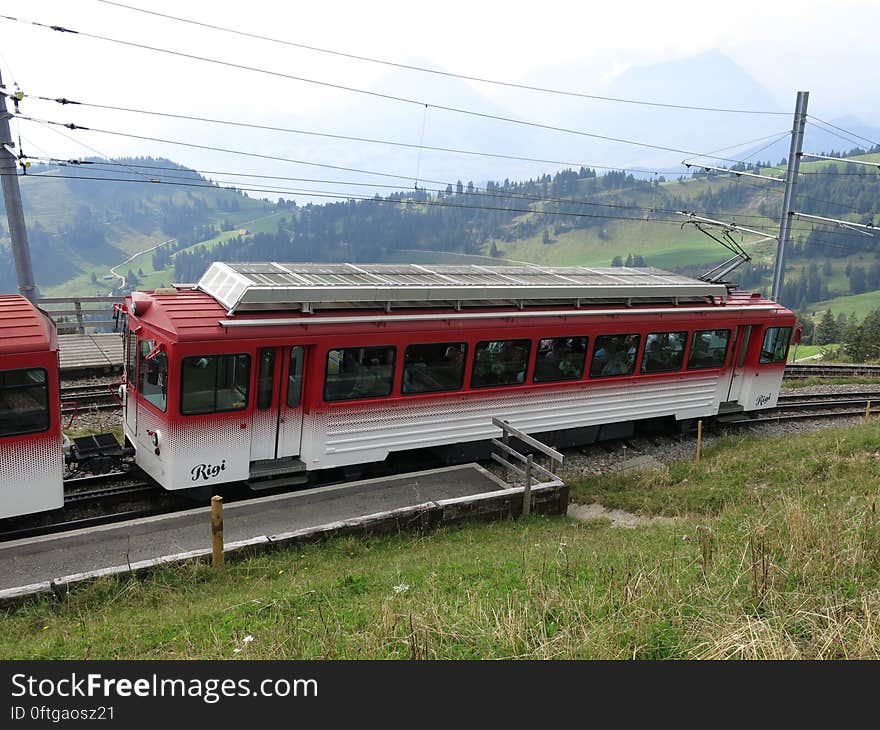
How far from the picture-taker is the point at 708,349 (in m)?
16.1

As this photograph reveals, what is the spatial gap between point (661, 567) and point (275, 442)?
6.18 metres

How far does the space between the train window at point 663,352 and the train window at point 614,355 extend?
1.13 ft

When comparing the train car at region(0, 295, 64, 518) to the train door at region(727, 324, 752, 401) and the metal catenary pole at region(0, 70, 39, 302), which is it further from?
the train door at region(727, 324, 752, 401)

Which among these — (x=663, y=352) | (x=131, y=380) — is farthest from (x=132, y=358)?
(x=663, y=352)

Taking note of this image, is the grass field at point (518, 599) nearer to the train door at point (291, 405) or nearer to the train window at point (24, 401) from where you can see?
the train door at point (291, 405)

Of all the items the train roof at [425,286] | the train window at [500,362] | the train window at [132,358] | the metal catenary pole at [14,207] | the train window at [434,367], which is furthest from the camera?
the metal catenary pole at [14,207]

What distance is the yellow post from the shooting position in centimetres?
848

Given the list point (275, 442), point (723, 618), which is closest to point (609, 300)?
point (275, 442)

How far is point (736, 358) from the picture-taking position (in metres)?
16.7

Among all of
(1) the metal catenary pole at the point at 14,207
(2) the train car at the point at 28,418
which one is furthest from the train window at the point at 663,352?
(1) the metal catenary pole at the point at 14,207

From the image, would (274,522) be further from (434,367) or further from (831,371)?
(831,371)

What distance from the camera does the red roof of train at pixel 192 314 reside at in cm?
1009

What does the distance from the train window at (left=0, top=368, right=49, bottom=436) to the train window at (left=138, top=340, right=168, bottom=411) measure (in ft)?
5.11

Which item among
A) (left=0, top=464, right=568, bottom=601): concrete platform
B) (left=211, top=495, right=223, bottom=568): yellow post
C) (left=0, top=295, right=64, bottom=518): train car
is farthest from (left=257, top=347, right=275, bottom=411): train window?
(left=0, top=295, right=64, bottom=518): train car
